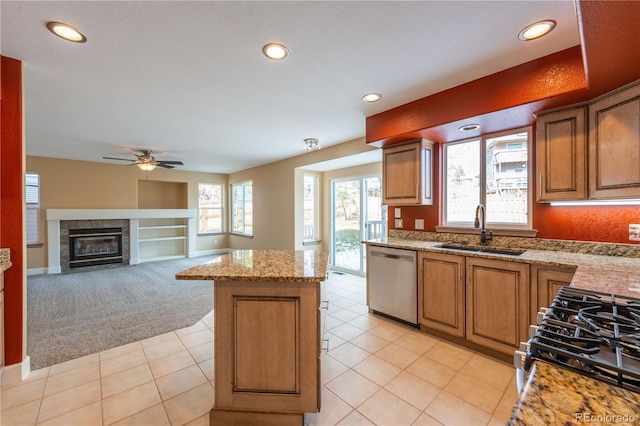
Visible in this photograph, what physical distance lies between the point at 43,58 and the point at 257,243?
198 inches

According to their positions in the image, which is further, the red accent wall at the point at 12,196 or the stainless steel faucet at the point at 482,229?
the stainless steel faucet at the point at 482,229

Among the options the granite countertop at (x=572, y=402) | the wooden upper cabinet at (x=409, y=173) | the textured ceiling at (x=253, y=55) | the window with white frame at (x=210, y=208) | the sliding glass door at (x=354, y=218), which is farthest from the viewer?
the window with white frame at (x=210, y=208)

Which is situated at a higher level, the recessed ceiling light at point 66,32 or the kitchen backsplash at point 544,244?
the recessed ceiling light at point 66,32

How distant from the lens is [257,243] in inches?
260

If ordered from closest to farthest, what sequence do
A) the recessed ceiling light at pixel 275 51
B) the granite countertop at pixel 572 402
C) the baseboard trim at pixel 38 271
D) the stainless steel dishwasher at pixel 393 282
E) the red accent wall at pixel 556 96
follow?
1. the granite countertop at pixel 572 402
2. the red accent wall at pixel 556 96
3. the recessed ceiling light at pixel 275 51
4. the stainless steel dishwasher at pixel 393 282
5. the baseboard trim at pixel 38 271

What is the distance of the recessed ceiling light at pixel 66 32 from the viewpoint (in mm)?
1613

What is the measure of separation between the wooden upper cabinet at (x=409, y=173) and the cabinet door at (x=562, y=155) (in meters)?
1.07

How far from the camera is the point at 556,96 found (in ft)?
6.34

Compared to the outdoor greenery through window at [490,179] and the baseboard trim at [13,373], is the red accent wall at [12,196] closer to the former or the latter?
the baseboard trim at [13,373]

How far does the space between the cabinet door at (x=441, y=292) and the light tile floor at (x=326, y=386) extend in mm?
197

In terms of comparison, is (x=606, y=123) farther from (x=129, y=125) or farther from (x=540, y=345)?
(x=129, y=125)

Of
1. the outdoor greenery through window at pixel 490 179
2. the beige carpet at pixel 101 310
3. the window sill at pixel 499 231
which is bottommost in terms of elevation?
the beige carpet at pixel 101 310

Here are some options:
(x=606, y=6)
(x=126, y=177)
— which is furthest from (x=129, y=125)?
(x=606, y=6)

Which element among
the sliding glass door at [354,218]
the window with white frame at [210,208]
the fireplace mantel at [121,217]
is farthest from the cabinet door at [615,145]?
the window with white frame at [210,208]
